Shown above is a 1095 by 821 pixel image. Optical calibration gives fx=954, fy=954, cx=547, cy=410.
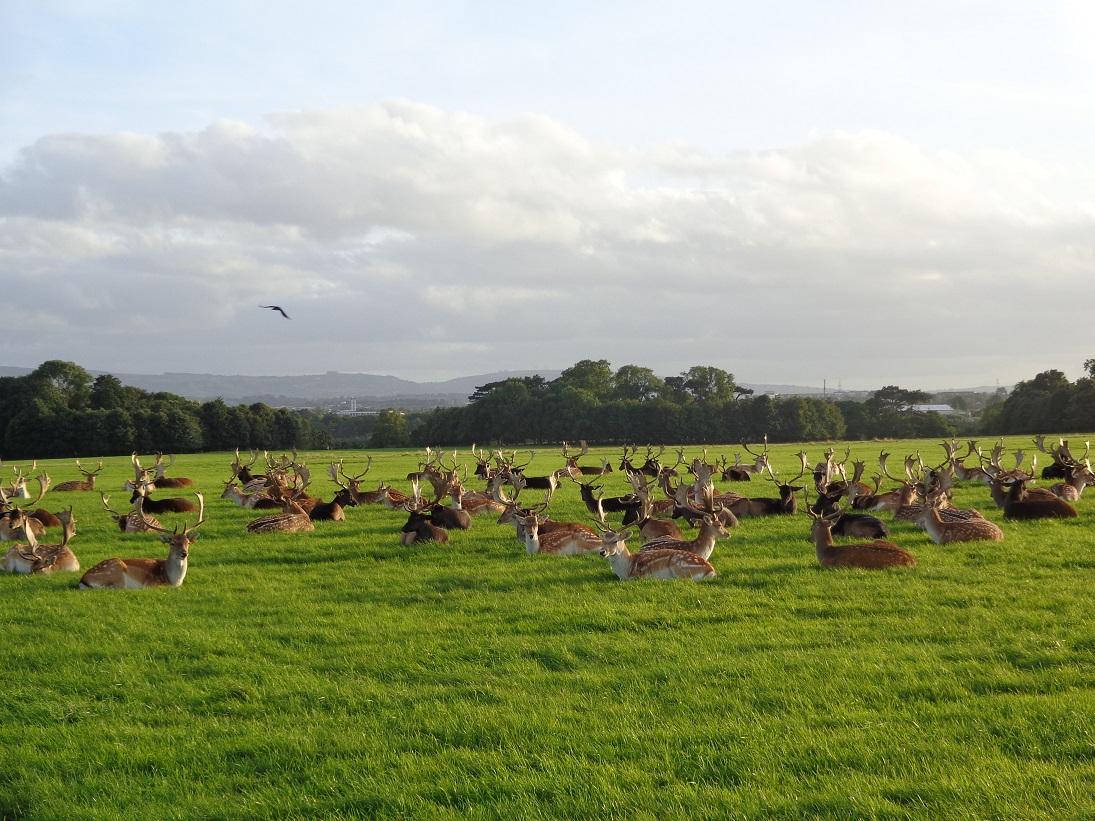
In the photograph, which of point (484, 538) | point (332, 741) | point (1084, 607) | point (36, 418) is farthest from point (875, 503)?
point (36, 418)

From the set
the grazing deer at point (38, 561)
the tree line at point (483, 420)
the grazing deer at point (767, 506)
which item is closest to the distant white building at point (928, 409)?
the tree line at point (483, 420)

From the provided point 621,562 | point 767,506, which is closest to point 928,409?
point 767,506

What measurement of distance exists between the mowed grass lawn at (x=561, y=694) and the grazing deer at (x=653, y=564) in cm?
21

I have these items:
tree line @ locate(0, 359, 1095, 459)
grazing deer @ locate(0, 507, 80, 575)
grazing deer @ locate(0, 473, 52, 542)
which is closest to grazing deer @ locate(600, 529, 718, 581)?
grazing deer @ locate(0, 507, 80, 575)

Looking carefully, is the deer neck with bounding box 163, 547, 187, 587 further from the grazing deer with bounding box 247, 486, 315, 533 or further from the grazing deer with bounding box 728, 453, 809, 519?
the grazing deer with bounding box 728, 453, 809, 519

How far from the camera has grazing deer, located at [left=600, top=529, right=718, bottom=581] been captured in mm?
9516

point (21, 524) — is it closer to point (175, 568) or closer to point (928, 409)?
point (175, 568)

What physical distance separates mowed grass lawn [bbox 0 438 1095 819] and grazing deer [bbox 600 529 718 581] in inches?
8.2

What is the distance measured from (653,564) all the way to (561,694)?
3.84 metres

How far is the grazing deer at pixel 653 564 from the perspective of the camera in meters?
9.52

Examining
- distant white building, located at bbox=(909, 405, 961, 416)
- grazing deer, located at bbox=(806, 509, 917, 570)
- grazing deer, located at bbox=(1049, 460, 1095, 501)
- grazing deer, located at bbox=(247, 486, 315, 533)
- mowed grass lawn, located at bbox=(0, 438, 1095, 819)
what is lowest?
mowed grass lawn, located at bbox=(0, 438, 1095, 819)

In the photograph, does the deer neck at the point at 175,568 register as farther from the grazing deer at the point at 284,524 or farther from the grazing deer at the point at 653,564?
the grazing deer at the point at 653,564

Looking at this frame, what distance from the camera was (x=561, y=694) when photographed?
5.93 m

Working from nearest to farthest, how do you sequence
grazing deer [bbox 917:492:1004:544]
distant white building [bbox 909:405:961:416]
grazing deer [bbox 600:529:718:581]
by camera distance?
grazing deer [bbox 600:529:718:581], grazing deer [bbox 917:492:1004:544], distant white building [bbox 909:405:961:416]
